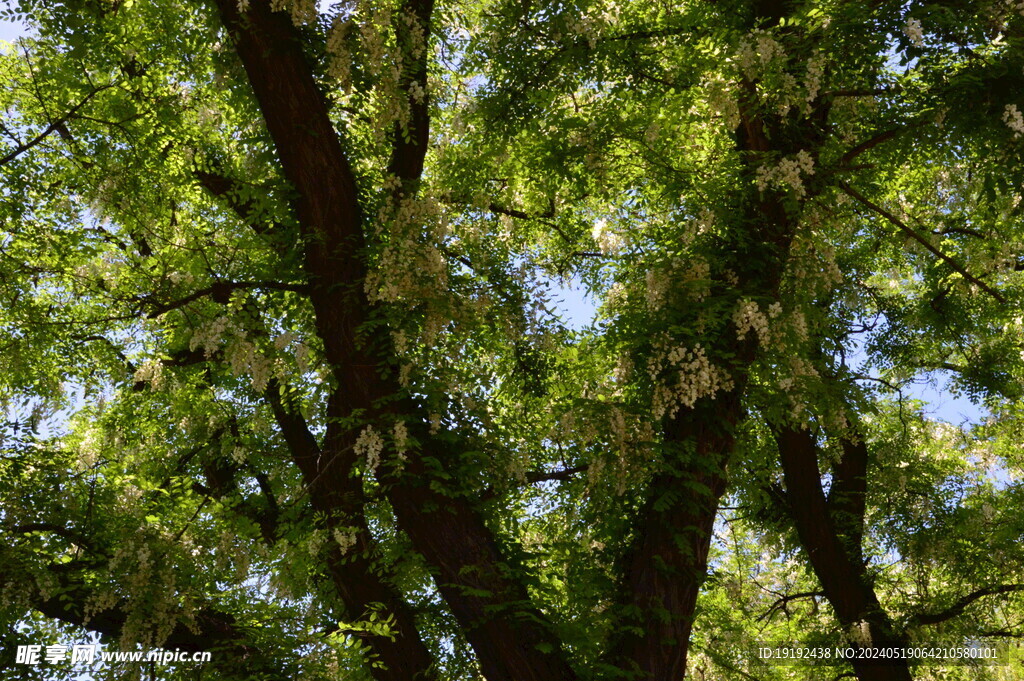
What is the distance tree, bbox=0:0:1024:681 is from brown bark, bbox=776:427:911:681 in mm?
34

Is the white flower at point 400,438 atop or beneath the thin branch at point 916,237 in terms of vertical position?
beneath

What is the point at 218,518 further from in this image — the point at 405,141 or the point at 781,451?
the point at 781,451

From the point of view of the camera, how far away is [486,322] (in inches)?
267

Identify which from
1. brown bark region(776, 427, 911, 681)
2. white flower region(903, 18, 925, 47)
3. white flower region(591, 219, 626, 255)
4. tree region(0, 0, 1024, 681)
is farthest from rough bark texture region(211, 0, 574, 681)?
brown bark region(776, 427, 911, 681)

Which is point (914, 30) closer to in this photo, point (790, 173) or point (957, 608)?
point (790, 173)

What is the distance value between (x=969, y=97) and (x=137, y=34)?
6367 millimetres

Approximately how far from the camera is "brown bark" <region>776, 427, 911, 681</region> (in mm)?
9227

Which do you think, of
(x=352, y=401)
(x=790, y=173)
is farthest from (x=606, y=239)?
(x=352, y=401)

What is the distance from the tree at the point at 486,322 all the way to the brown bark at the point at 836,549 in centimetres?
3

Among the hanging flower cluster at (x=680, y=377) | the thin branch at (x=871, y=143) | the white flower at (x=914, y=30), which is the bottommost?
the hanging flower cluster at (x=680, y=377)

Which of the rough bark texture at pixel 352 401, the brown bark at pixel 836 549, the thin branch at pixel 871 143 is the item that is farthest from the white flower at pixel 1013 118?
the brown bark at pixel 836 549

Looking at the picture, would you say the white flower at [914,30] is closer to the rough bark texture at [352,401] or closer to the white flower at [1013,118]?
the white flower at [1013,118]

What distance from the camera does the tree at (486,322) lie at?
5.93m

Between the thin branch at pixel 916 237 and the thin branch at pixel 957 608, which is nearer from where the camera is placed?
the thin branch at pixel 916 237
